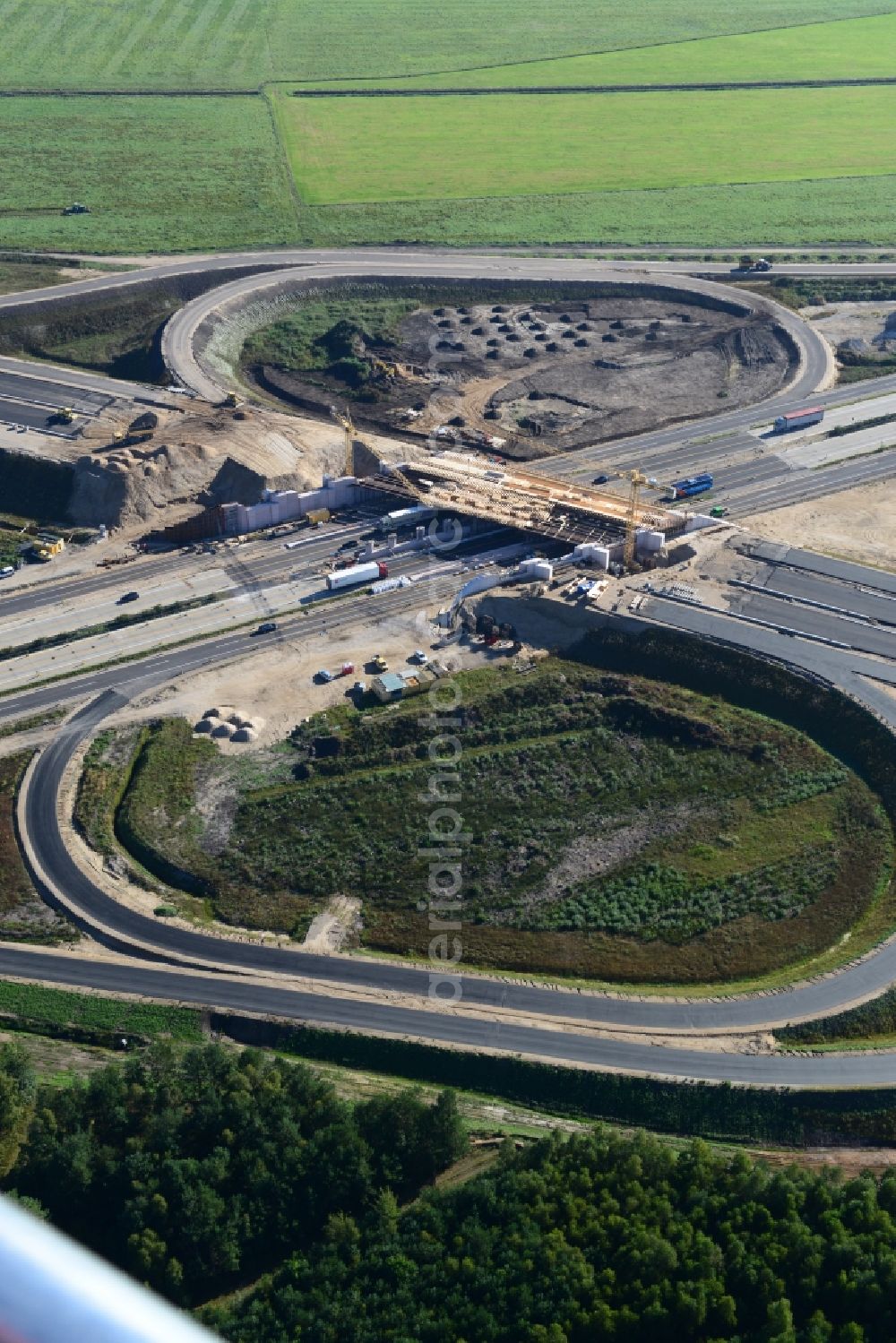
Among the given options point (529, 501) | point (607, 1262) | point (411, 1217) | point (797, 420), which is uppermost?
point (797, 420)

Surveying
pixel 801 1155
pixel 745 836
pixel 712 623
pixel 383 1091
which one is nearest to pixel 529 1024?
pixel 383 1091

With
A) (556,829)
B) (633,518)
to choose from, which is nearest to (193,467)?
(633,518)

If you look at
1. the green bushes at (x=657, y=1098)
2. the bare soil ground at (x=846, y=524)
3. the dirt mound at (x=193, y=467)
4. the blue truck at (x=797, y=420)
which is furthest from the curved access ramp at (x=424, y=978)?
the blue truck at (x=797, y=420)

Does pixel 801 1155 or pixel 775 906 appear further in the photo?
pixel 775 906

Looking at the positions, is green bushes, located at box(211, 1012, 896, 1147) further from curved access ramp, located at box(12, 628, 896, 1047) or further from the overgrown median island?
the overgrown median island

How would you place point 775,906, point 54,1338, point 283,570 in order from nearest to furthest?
point 54,1338
point 775,906
point 283,570

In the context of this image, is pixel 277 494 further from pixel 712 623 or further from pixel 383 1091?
pixel 383 1091

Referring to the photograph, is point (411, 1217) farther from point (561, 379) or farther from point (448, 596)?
point (561, 379)
